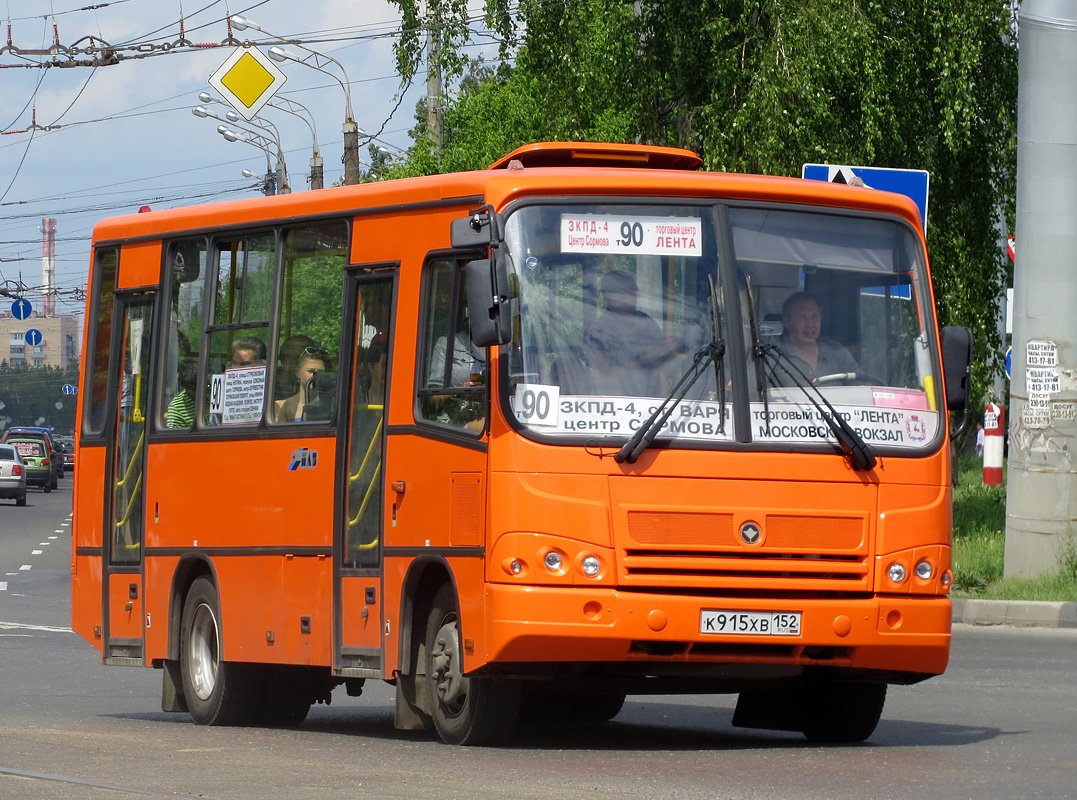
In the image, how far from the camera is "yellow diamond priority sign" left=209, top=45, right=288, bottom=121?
3484 centimetres

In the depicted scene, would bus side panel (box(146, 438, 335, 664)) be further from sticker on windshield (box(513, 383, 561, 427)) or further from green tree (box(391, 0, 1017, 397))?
green tree (box(391, 0, 1017, 397))

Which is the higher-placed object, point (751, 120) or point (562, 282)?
point (751, 120)

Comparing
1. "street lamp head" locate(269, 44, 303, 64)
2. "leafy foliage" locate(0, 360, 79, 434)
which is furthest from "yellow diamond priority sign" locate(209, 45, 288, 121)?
"leafy foliage" locate(0, 360, 79, 434)

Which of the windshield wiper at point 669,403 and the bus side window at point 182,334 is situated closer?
the windshield wiper at point 669,403

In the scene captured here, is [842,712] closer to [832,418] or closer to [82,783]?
[832,418]

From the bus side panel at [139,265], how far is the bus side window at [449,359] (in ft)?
11.0

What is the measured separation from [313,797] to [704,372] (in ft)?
9.51

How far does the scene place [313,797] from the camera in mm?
7812

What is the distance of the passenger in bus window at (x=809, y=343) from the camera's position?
9.84 metres

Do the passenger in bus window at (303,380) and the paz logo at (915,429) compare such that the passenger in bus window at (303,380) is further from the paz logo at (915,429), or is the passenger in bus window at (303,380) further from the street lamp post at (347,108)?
the street lamp post at (347,108)

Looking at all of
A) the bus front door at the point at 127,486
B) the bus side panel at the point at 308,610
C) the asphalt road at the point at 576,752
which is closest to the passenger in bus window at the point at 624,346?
the asphalt road at the point at 576,752

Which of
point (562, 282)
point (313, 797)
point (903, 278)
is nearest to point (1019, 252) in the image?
point (903, 278)

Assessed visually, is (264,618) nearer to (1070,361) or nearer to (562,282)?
(562,282)

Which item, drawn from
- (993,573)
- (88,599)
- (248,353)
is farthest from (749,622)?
(993,573)
